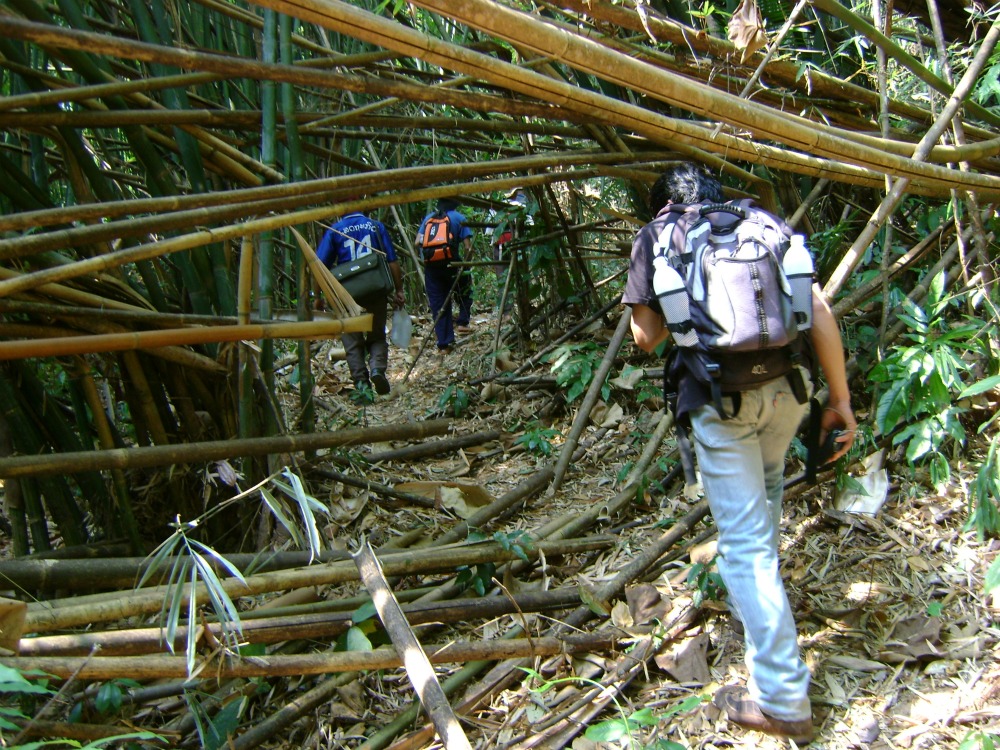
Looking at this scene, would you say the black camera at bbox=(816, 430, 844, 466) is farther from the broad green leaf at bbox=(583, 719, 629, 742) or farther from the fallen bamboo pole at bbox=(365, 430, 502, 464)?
the fallen bamboo pole at bbox=(365, 430, 502, 464)

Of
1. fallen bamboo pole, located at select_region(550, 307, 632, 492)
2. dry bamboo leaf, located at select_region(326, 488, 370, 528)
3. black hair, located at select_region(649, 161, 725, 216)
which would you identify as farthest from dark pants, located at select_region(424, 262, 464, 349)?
black hair, located at select_region(649, 161, 725, 216)

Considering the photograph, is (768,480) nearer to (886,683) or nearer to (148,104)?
(886,683)

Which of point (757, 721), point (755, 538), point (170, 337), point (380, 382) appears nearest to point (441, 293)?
point (380, 382)

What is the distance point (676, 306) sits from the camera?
1965mm

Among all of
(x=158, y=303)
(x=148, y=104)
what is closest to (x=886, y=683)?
(x=158, y=303)

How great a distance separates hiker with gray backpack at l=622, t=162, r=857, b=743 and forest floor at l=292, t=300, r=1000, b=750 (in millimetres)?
211

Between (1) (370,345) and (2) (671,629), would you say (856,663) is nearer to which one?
(2) (671,629)

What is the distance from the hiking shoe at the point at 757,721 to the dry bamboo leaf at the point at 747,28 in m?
1.76

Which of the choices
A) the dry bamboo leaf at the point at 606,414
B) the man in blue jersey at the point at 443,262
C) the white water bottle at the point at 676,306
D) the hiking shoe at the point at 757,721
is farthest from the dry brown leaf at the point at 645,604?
the man in blue jersey at the point at 443,262

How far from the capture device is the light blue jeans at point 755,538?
194cm

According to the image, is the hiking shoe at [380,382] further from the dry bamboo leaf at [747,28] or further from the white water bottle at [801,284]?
the white water bottle at [801,284]

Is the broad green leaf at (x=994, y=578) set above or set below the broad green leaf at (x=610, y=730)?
above

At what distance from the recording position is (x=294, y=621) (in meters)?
2.31

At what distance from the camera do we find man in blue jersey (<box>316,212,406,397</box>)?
215 inches
